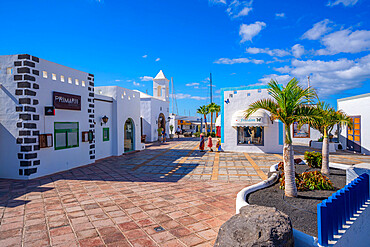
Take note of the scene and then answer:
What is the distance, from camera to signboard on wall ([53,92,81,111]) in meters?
9.36

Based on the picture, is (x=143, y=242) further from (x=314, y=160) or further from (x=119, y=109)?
(x=119, y=109)

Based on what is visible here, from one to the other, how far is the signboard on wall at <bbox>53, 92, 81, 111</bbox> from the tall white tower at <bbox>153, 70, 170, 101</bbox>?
1763 centimetres

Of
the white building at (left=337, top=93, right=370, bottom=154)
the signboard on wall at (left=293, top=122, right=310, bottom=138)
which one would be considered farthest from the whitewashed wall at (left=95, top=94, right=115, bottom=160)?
the signboard on wall at (left=293, top=122, right=310, bottom=138)

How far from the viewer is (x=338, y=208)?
3750mm

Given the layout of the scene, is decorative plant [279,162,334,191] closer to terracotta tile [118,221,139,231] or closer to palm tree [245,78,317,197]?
palm tree [245,78,317,197]

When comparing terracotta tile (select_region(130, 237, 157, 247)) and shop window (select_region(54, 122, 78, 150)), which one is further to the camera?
shop window (select_region(54, 122, 78, 150))

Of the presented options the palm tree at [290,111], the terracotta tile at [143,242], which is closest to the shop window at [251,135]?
the palm tree at [290,111]

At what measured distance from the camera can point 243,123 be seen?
1492 centimetres

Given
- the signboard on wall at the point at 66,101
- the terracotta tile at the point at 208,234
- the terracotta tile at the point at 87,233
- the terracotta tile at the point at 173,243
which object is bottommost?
the terracotta tile at the point at 208,234

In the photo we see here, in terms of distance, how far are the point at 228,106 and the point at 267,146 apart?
384 centimetres

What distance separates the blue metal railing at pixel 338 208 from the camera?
3.27m

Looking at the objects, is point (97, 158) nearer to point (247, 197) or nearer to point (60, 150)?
point (60, 150)

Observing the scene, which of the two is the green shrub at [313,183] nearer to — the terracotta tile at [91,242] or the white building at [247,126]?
the terracotta tile at [91,242]

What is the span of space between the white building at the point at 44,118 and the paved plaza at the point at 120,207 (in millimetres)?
760
